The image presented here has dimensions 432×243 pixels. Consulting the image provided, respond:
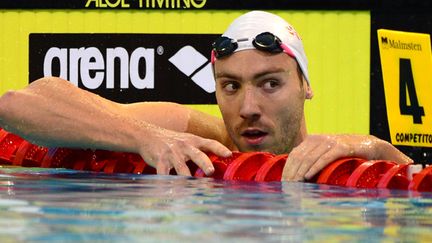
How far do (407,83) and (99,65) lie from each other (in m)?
2.44

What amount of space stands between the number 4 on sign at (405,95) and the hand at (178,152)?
2704 mm

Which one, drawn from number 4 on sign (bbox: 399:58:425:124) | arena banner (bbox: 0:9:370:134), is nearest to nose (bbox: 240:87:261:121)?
number 4 on sign (bbox: 399:58:425:124)

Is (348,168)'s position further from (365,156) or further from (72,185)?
(72,185)

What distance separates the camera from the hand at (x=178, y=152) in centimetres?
296

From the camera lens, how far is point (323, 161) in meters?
2.80

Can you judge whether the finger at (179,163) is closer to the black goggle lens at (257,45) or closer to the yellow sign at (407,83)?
the black goggle lens at (257,45)

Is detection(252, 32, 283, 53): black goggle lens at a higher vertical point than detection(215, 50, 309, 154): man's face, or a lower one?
higher

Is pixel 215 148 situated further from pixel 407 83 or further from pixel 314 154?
pixel 407 83

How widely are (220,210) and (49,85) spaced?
5.05 ft

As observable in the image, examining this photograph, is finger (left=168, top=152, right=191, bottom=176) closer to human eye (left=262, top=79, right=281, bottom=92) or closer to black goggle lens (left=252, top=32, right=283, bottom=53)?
human eye (left=262, top=79, right=281, bottom=92)

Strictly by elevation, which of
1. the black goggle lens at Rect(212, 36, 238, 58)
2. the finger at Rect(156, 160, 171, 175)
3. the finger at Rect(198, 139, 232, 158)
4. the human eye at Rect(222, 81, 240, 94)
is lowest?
the finger at Rect(156, 160, 171, 175)

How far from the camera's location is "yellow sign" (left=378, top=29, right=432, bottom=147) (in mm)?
5453

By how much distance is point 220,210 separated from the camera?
1.96 metres

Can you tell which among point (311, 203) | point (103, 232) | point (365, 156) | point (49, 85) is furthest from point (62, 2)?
point (103, 232)
